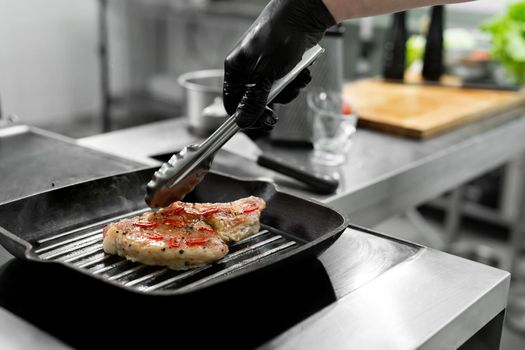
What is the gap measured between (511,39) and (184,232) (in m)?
1.96

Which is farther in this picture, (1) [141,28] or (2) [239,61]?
(1) [141,28]

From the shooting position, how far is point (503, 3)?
3.22 m

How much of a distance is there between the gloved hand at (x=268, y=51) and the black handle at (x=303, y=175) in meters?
0.31

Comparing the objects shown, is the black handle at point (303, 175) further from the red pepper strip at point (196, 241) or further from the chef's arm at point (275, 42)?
the red pepper strip at point (196, 241)

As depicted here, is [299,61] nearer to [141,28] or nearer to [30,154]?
[30,154]

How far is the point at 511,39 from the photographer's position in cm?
250

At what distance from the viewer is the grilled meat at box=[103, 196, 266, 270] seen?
0.93 m

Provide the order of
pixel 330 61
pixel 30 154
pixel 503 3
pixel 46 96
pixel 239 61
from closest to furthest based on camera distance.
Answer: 1. pixel 239 61
2. pixel 30 154
3. pixel 330 61
4. pixel 503 3
5. pixel 46 96

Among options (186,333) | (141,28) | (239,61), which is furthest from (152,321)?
(141,28)

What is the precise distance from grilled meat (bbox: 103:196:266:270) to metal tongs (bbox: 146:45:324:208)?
0.12ft

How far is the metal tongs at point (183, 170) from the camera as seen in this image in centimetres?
96

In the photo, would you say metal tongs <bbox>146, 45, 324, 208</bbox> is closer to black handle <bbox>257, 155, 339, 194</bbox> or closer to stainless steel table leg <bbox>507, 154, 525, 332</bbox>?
black handle <bbox>257, 155, 339, 194</bbox>

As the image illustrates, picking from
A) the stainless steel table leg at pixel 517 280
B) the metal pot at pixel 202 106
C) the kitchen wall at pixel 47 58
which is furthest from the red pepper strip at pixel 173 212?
the kitchen wall at pixel 47 58

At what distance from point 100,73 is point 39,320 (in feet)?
11.7
